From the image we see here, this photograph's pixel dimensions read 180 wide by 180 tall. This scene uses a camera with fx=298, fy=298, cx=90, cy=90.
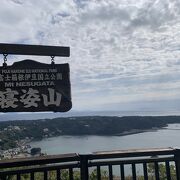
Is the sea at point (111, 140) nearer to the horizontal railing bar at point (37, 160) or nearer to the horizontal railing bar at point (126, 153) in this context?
the horizontal railing bar at point (126, 153)

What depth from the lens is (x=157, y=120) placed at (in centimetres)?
8375

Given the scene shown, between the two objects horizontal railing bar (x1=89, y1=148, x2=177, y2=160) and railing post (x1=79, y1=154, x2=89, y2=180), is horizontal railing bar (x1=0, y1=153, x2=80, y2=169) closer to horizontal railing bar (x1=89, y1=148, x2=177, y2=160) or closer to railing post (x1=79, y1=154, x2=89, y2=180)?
railing post (x1=79, y1=154, x2=89, y2=180)

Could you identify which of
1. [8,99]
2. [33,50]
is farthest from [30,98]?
[33,50]

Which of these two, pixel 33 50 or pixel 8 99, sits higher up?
pixel 33 50

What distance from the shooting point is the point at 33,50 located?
15.1 ft

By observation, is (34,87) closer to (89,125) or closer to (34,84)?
(34,84)

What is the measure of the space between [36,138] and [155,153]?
2453 inches

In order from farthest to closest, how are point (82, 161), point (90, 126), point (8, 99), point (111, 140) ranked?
1. point (90, 126)
2. point (111, 140)
3. point (8, 99)
4. point (82, 161)

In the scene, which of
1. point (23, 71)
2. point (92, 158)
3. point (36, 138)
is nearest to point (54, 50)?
point (23, 71)

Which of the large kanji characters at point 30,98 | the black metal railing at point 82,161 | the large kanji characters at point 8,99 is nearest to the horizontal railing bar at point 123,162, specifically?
the black metal railing at point 82,161

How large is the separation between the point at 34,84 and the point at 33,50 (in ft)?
1.73

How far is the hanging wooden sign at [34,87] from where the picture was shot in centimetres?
445

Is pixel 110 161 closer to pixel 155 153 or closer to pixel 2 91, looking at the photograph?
pixel 155 153

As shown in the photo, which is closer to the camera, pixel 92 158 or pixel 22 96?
pixel 92 158
